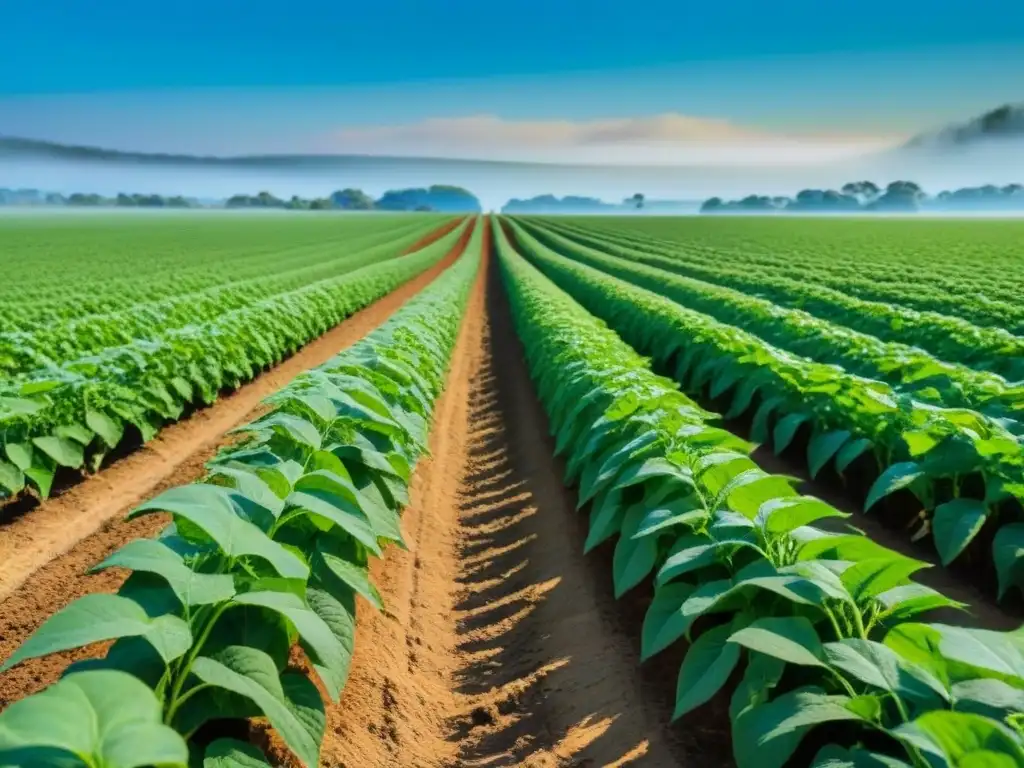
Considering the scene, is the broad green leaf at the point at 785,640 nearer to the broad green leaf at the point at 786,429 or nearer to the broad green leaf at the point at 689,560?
the broad green leaf at the point at 689,560

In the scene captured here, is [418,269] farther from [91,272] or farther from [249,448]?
[249,448]

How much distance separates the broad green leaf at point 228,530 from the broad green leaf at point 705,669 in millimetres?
1405

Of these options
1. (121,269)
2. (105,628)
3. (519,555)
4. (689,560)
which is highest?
(105,628)

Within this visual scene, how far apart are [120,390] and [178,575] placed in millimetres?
5716

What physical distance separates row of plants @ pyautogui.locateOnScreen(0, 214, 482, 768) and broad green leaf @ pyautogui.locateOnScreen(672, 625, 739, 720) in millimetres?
1247

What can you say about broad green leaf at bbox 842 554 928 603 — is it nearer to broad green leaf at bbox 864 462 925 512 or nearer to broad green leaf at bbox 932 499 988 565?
broad green leaf at bbox 932 499 988 565

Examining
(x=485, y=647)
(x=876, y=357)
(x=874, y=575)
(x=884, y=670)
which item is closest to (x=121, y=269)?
(x=876, y=357)

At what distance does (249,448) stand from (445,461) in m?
3.73

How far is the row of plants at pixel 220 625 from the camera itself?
1.71m

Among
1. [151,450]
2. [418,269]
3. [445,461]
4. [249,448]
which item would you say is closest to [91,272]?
[418,269]

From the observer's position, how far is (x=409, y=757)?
3.34 meters

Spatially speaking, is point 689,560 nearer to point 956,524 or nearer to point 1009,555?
point 956,524

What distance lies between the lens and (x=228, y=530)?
2.44 m

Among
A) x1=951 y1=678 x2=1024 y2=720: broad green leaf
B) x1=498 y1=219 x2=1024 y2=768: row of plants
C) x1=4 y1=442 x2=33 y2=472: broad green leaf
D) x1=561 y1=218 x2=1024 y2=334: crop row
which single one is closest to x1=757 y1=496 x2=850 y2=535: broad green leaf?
x1=498 y1=219 x2=1024 y2=768: row of plants
